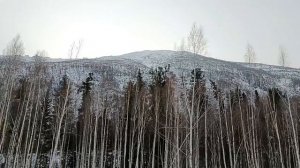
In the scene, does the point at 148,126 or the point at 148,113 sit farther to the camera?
the point at 148,126

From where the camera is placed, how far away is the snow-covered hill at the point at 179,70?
62.9 m

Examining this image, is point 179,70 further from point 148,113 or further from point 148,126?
point 148,113

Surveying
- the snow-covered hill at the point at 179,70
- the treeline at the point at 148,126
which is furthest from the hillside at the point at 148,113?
the snow-covered hill at the point at 179,70

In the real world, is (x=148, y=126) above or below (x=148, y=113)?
below

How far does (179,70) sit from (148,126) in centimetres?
3708

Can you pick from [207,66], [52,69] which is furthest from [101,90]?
[207,66]

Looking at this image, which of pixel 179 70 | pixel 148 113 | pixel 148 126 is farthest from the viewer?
pixel 179 70

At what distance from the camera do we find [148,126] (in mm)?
31578

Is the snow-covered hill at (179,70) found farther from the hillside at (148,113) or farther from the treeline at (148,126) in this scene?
the treeline at (148,126)

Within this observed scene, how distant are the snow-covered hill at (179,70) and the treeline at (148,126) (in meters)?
23.0

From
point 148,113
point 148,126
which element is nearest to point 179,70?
point 148,126

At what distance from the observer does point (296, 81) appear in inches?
2972

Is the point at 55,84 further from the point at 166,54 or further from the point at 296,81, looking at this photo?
the point at 296,81

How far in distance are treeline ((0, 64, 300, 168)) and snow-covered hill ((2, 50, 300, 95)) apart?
2301 centimetres
